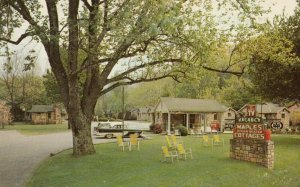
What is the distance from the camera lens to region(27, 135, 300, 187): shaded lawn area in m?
15.7

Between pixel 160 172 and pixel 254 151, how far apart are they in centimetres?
509

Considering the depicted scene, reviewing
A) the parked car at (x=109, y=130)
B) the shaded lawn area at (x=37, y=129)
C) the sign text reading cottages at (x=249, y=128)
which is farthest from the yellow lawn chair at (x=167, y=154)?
the shaded lawn area at (x=37, y=129)

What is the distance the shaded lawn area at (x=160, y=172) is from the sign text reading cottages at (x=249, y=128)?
138 cm

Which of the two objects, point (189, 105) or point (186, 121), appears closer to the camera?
point (186, 121)

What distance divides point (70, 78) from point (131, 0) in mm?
7976

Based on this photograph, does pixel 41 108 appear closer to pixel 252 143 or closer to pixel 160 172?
pixel 252 143

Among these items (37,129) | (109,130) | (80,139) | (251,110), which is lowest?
(37,129)

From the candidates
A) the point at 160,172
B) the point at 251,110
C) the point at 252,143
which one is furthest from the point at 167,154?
the point at 251,110

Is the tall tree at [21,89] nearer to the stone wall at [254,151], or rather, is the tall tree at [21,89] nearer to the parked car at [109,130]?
the parked car at [109,130]

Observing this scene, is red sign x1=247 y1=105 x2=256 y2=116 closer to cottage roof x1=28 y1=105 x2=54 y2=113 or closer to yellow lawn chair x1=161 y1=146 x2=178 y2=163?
yellow lawn chair x1=161 y1=146 x2=178 y2=163

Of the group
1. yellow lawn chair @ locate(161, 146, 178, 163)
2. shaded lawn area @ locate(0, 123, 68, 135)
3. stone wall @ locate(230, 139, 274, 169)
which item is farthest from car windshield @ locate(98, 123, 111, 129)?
stone wall @ locate(230, 139, 274, 169)

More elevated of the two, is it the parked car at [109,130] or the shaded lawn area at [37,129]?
the parked car at [109,130]

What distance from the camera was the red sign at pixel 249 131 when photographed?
64.0 ft

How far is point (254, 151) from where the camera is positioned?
19.5 meters
